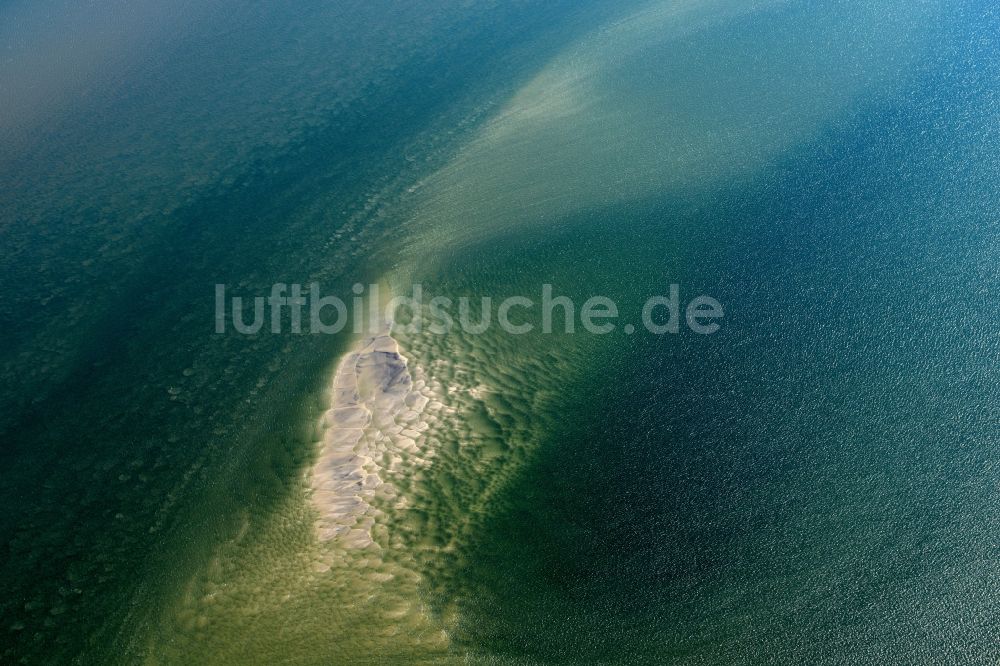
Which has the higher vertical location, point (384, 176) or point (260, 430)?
point (384, 176)

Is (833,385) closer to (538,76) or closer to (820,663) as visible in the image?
(820,663)

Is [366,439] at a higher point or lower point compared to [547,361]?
lower

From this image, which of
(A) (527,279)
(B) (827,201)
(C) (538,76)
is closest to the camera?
(A) (527,279)

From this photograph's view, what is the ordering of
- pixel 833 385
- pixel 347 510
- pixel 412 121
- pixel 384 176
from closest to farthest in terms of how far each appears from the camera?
pixel 347 510, pixel 833 385, pixel 384 176, pixel 412 121

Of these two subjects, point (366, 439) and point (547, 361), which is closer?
point (366, 439)

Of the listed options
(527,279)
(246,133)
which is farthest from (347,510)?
(246,133)

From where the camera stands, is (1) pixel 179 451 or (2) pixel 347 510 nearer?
(2) pixel 347 510

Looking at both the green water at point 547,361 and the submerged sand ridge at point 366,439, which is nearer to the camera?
the green water at point 547,361

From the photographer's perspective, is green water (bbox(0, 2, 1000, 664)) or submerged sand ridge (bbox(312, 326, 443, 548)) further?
submerged sand ridge (bbox(312, 326, 443, 548))
